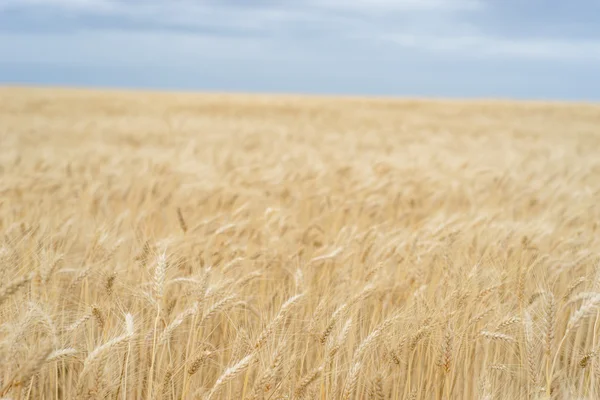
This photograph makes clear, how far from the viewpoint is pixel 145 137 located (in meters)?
9.87

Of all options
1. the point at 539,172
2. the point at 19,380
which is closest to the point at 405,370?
the point at 19,380

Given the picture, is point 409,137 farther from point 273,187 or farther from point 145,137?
point 273,187

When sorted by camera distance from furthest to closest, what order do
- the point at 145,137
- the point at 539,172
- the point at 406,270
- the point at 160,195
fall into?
1. the point at 145,137
2. the point at 539,172
3. the point at 160,195
4. the point at 406,270

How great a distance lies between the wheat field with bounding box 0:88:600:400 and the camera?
145 cm

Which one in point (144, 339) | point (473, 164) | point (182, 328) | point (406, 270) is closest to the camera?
point (144, 339)

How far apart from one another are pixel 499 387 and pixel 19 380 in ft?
4.50

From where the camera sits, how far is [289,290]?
1.94 meters

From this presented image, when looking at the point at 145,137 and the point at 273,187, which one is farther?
the point at 145,137

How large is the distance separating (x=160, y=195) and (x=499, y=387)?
2767 mm

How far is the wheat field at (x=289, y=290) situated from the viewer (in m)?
1.45

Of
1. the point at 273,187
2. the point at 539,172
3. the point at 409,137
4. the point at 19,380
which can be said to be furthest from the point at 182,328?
the point at 409,137

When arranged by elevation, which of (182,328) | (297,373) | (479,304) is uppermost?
(479,304)

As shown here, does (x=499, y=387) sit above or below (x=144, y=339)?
below

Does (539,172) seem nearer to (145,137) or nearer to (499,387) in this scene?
(499,387)
